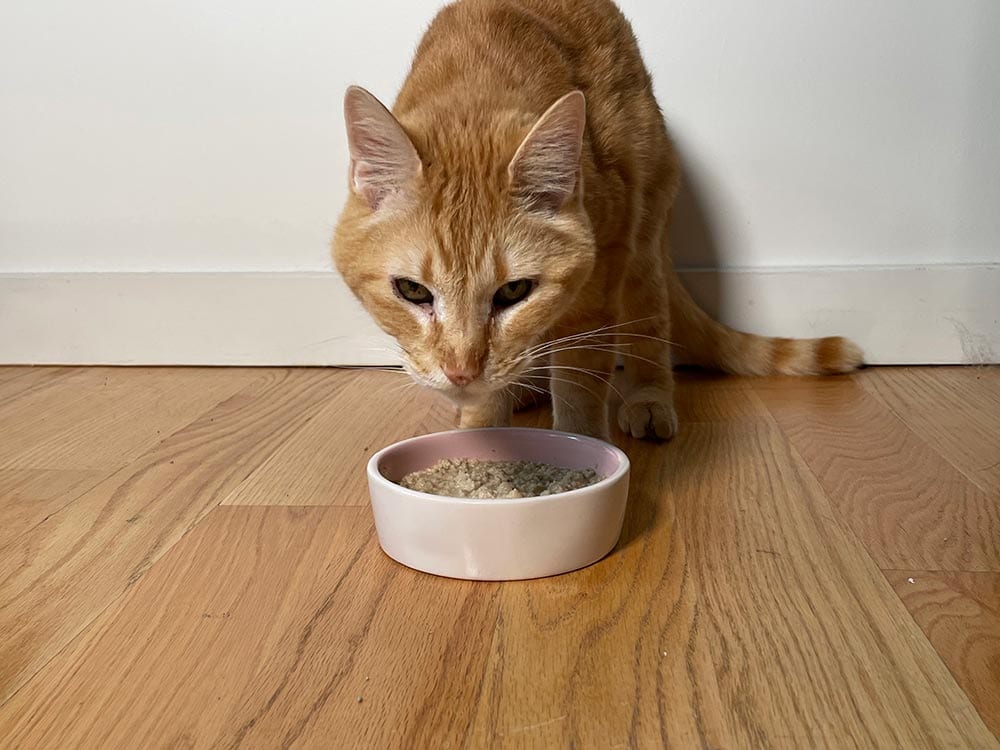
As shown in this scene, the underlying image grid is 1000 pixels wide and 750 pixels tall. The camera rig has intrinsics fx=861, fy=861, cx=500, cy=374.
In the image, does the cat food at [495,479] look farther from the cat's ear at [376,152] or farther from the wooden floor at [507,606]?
the cat's ear at [376,152]

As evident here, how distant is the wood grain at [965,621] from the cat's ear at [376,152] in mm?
772

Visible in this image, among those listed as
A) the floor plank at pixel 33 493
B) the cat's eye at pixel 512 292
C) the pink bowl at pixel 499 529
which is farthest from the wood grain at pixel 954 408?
the floor plank at pixel 33 493

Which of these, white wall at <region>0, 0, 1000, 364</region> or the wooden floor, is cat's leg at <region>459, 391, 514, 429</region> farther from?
white wall at <region>0, 0, 1000, 364</region>

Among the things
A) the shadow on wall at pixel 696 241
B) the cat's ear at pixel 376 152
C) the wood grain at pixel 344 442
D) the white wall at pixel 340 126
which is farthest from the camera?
the shadow on wall at pixel 696 241

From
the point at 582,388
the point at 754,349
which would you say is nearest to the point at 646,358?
the point at 582,388

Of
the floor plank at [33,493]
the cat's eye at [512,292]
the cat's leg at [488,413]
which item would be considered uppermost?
the cat's eye at [512,292]

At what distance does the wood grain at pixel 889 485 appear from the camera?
1075 millimetres

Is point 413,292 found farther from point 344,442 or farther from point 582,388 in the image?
point 344,442

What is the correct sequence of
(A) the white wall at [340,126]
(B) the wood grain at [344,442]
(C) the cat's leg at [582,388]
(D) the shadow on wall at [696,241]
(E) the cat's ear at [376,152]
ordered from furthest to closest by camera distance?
(D) the shadow on wall at [696,241]
(A) the white wall at [340,126]
(C) the cat's leg at [582,388]
(B) the wood grain at [344,442]
(E) the cat's ear at [376,152]

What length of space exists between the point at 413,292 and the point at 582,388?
407mm

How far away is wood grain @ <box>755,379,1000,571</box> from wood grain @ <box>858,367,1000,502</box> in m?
0.03

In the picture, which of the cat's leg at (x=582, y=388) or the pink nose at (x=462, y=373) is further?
the cat's leg at (x=582, y=388)

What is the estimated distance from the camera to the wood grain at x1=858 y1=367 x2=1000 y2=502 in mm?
1404

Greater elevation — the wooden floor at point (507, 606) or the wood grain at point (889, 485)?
the wooden floor at point (507, 606)
